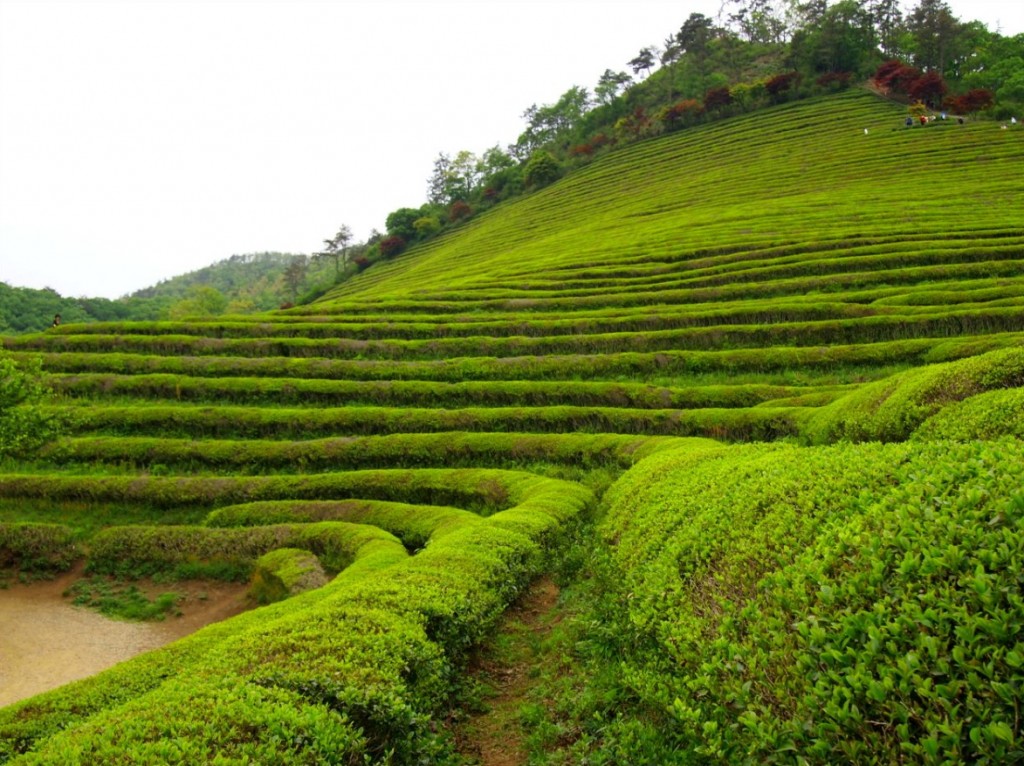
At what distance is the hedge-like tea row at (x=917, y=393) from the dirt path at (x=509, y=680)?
25.3ft

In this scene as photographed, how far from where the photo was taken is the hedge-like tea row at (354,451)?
76.7 feet

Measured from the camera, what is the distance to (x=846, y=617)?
144 inches

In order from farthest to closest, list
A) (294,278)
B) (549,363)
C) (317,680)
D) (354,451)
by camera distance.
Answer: (294,278) → (549,363) → (354,451) → (317,680)

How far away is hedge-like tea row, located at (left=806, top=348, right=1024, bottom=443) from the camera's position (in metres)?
10.6

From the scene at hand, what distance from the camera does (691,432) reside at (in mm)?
24031

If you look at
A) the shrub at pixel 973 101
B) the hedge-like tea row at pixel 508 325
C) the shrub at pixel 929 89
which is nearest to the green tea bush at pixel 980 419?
the hedge-like tea row at pixel 508 325

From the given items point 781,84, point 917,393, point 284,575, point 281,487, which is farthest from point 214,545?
point 781,84

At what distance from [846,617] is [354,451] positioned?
2399 centimetres

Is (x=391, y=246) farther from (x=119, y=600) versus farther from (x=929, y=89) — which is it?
(x=119, y=600)

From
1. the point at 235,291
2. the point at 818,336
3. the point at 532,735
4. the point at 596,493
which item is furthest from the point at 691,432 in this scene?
the point at 235,291

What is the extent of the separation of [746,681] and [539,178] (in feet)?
316

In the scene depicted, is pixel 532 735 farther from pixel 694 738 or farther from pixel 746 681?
pixel 746 681

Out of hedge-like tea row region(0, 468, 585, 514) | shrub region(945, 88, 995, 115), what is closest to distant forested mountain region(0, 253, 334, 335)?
hedge-like tea row region(0, 468, 585, 514)

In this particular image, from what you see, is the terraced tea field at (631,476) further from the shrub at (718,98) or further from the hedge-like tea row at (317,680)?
the shrub at (718,98)
